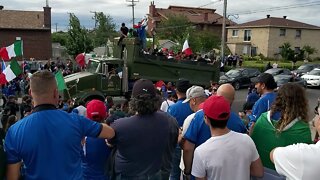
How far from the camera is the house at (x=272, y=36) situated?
5138cm

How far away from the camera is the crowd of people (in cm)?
279

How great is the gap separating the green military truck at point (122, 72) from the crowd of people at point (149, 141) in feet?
36.9

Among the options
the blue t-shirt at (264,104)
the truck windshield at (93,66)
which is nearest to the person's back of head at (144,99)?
the blue t-shirt at (264,104)

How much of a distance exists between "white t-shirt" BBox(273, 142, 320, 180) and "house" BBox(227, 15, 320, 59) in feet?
166

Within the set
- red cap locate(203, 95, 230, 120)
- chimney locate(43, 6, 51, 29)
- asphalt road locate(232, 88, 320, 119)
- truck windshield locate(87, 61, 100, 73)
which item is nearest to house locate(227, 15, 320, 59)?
chimney locate(43, 6, 51, 29)

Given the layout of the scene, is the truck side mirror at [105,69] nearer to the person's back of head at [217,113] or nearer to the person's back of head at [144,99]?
the person's back of head at [144,99]

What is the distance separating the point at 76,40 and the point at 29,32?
19.6ft

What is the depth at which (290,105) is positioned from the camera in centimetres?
369

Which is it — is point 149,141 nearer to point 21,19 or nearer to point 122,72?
point 122,72

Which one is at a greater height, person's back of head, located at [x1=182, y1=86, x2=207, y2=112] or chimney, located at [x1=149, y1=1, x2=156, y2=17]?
chimney, located at [x1=149, y1=1, x2=156, y2=17]

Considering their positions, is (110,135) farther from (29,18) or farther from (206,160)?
(29,18)

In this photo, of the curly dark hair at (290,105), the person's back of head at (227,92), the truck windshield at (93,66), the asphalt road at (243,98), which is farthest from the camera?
the asphalt road at (243,98)

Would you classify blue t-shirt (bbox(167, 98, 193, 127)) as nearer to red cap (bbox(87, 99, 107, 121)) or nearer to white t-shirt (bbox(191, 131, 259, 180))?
red cap (bbox(87, 99, 107, 121))

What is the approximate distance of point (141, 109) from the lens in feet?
11.3
